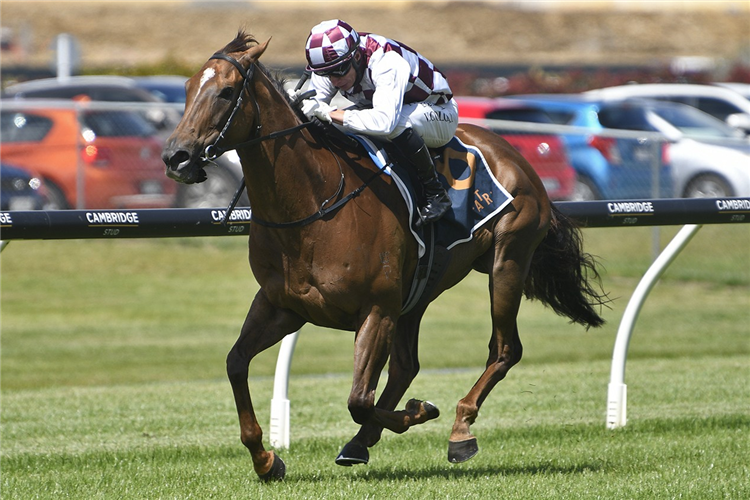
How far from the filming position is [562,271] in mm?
6648

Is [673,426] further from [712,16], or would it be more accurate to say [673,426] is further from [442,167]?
[712,16]

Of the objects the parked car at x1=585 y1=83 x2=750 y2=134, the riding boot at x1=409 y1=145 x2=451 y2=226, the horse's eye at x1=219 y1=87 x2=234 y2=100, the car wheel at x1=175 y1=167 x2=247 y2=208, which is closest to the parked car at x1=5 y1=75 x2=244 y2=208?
the car wheel at x1=175 y1=167 x2=247 y2=208

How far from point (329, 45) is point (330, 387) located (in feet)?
13.8

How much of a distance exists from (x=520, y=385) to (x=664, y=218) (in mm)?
2413

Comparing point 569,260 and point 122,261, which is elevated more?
point 569,260

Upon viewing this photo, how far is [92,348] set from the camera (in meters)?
11.3

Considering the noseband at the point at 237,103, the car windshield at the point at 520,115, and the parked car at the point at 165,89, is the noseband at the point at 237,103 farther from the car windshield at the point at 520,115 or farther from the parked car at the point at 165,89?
the parked car at the point at 165,89

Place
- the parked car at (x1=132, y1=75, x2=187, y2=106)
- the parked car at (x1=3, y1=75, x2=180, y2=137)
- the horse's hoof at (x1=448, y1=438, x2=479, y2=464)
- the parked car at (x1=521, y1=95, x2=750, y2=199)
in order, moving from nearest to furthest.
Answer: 1. the horse's hoof at (x1=448, y1=438, x2=479, y2=464)
2. the parked car at (x1=521, y1=95, x2=750, y2=199)
3. the parked car at (x1=3, y1=75, x2=180, y2=137)
4. the parked car at (x1=132, y1=75, x2=187, y2=106)

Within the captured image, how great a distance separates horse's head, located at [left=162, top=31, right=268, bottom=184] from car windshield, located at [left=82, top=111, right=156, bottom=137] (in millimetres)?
9491

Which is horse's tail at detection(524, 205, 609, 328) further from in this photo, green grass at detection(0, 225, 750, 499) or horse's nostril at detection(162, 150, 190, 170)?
horse's nostril at detection(162, 150, 190, 170)

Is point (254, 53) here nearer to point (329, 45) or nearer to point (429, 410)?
point (329, 45)

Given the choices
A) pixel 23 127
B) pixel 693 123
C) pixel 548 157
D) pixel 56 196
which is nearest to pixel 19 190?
pixel 56 196

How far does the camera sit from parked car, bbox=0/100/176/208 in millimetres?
13945

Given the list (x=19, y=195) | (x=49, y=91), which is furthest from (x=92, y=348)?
(x=49, y=91)
